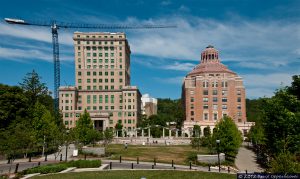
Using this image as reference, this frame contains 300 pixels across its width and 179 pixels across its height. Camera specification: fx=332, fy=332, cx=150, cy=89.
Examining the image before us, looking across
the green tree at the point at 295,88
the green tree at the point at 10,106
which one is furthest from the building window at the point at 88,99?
the green tree at the point at 295,88

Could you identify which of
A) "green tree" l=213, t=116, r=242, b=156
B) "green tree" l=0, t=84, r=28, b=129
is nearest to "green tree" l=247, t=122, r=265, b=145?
"green tree" l=213, t=116, r=242, b=156

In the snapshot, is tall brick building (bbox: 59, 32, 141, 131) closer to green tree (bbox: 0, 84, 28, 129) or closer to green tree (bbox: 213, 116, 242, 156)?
green tree (bbox: 0, 84, 28, 129)

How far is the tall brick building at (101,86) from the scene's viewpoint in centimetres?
12988

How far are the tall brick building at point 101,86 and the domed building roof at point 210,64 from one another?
97.8 feet

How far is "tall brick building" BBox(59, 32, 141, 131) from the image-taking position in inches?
5113

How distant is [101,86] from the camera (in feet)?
442

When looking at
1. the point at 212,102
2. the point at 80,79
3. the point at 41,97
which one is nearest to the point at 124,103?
the point at 80,79

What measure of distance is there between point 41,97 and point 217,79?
74048mm

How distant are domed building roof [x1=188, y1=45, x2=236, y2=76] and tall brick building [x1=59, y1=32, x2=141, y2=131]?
29.8m

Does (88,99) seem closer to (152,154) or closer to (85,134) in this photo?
(85,134)

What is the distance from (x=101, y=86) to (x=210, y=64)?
1881 inches

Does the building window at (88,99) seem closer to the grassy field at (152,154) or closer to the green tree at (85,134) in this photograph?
the green tree at (85,134)

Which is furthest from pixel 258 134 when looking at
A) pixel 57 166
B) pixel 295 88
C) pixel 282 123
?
pixel 57 166

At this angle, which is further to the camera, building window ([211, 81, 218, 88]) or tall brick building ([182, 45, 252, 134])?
building window ([211, 81, 218, 88])
